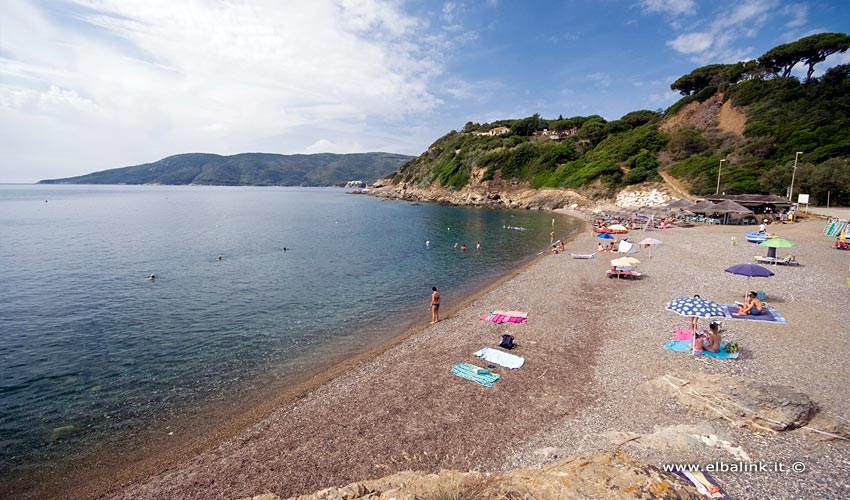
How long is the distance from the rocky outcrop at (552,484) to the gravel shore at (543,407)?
1.36m

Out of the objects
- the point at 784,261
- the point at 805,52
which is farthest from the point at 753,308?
the point at 805,52

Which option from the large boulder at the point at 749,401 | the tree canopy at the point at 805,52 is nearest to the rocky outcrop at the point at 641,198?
the tree canopy at the point at 805,52

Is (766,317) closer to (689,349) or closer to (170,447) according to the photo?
(689,349)

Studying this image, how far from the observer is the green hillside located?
2061 inches

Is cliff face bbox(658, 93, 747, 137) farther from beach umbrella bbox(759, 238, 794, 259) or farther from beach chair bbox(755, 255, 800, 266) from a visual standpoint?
beach umbrella bbox(759, 238, 794, 259)

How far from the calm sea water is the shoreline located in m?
0.69

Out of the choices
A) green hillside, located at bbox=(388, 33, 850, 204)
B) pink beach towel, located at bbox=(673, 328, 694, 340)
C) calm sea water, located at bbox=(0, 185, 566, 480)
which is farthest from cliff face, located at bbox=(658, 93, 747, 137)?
pink beach towel, located at bbox=(673, 328, 694, 340)

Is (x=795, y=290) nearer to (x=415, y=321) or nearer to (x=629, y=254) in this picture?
(x=629, y=254)

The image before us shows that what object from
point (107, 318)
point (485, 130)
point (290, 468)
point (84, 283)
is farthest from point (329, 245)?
point (485, 130)

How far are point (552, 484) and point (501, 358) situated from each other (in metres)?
6.86

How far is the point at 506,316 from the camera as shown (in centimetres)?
1706

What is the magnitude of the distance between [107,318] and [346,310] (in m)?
12.0

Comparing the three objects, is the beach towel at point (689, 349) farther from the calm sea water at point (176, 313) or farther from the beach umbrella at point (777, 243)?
the calm sea water at point (176, 313)

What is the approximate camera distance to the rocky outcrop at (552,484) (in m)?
5.58
